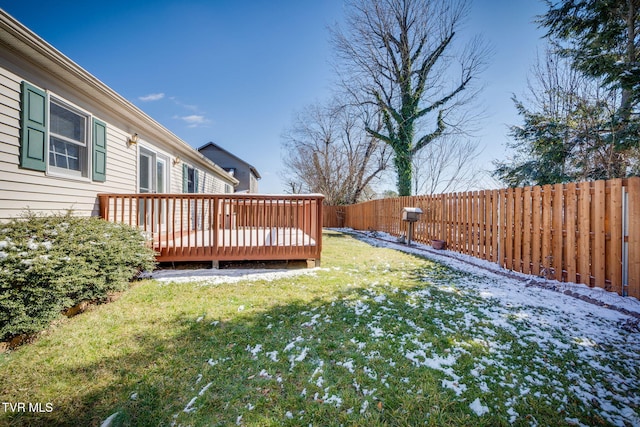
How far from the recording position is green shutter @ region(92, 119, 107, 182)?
4.61 metres

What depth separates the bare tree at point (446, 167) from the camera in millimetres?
15125

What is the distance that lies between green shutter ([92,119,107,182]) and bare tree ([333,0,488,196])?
37.8ft

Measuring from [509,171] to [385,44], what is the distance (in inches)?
339

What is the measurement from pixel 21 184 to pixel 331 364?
4.71 meters

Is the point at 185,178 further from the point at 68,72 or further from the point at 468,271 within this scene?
the point at 468,271

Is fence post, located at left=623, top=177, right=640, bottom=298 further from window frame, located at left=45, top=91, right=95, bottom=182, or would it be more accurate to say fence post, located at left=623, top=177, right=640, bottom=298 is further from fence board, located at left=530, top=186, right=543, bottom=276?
window frame, located at left=45, top=91, right=95, bottom=182

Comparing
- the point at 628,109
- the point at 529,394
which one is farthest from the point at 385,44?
the point at 529,394

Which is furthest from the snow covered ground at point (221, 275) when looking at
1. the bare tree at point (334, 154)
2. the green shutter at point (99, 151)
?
the bare tree at point (334, 154)

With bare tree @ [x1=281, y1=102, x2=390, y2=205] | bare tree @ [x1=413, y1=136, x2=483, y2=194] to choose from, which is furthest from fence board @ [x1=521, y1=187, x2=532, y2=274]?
bare tree @ [x1=281, y1=102, x2=390, y2=205]

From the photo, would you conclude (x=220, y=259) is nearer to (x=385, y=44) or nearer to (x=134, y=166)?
(x=134, y=166)

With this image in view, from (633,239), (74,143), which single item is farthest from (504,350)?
(74,143)

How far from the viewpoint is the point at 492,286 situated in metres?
4.02

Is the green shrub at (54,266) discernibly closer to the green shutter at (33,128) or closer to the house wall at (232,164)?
the green shutter at (33,128)

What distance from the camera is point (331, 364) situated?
82.0 inches
